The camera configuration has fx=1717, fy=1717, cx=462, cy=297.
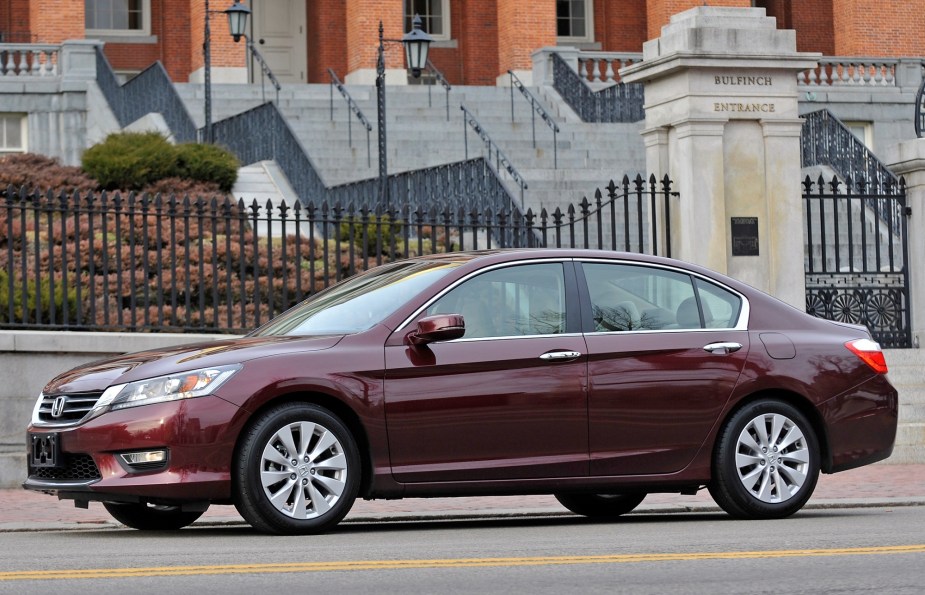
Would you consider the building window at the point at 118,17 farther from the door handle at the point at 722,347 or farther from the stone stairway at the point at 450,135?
the door handle at the point at 722,347

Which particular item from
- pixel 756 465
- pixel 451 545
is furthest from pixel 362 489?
pixel 756 465

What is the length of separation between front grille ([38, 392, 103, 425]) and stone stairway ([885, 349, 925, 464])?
7501mm

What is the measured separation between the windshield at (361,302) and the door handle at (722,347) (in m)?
1.52

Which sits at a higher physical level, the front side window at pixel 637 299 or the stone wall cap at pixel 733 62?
the stone wall cap at pixel 733 62

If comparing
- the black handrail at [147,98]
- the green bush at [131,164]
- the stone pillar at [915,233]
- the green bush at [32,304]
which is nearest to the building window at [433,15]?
the black handrail at [147,98]

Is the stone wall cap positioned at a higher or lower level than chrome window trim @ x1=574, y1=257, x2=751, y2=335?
higher

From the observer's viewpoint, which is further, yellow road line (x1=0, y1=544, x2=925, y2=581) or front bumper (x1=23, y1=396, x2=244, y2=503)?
front bumper (x1=23, y1=396, x2=244, y2=503)

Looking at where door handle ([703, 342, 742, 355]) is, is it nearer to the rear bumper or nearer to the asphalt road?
the rear bumper

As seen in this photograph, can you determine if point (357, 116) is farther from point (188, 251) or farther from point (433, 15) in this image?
point (188, 251)

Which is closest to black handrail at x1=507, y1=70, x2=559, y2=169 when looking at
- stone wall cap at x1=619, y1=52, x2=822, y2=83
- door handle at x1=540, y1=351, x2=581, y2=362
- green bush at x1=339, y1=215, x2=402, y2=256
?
green bush at x1=339, y1=215, x2=402, y2=256

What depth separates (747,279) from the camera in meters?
15.0

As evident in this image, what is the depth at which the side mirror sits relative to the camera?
8.94 metres

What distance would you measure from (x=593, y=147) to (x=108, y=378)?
72.5 feet

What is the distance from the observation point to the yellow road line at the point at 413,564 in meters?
7.28
